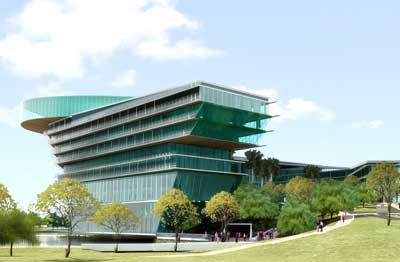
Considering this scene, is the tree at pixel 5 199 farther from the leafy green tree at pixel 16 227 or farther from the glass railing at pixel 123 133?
the glass railing at pixel 123 133

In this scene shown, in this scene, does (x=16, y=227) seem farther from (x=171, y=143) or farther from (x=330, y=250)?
(x=171, y=143)

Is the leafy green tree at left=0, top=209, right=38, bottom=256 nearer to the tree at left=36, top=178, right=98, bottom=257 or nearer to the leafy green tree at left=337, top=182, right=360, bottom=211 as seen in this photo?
the tree at left=36, top=178, right=98, bottom=257

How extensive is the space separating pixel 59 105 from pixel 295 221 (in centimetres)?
9502

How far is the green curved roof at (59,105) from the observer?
524 feet

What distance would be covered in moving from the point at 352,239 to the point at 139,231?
58.6 m

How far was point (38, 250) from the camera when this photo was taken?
79.4 m

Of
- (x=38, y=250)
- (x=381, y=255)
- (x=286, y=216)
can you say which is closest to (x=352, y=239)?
(x=381, y=255)

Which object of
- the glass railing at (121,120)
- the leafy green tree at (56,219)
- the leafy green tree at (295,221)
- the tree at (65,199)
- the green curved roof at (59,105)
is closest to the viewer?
the tree at (65,199)

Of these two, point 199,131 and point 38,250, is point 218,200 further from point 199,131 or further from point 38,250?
point 38,250

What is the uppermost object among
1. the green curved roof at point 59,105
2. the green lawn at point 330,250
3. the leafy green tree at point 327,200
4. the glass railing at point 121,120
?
the green curved roof at point 59,105

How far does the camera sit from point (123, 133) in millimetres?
130000

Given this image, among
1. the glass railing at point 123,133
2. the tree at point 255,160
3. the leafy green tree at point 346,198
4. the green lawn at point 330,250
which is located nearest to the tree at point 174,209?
the green lawn at point 330,250

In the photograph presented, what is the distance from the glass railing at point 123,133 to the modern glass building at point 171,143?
0.23 metres

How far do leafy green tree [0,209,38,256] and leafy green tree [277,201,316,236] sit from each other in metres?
39.3
